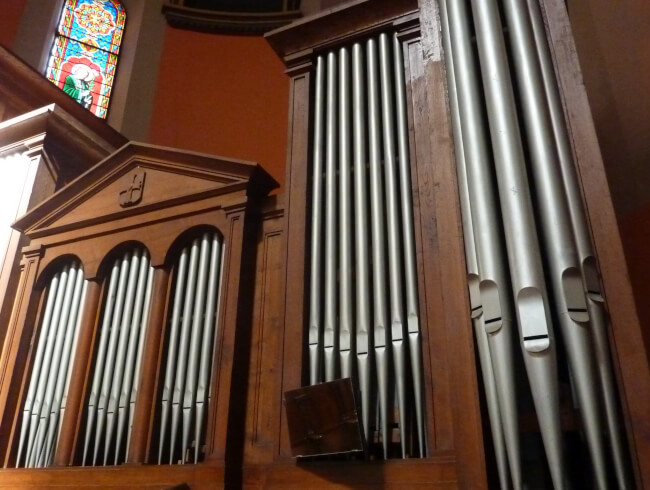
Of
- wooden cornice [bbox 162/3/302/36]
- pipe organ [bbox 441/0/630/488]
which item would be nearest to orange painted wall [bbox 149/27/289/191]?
wooden cornice [bbox 162/3/302/36]

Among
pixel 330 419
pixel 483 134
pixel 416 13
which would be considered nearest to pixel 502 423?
pixel 330 419

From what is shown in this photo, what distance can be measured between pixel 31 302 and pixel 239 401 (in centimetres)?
177

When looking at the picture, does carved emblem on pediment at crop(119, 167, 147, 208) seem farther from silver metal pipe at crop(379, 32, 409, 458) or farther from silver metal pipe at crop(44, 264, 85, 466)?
silver metal pipe at crop(379, 32, 409, 458)

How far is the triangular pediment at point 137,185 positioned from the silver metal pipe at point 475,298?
137 cm

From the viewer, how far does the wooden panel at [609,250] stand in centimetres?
184

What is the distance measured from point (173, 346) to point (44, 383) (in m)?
0.93

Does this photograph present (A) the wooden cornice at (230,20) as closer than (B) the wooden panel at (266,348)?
No

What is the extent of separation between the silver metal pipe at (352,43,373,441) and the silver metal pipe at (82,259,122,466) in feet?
5.16

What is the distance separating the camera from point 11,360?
3939 mm

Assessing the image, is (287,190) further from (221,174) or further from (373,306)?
(373,306)

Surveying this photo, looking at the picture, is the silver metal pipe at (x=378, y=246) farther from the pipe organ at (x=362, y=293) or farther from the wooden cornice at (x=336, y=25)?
the wooden cornice at (x=336, y=25)

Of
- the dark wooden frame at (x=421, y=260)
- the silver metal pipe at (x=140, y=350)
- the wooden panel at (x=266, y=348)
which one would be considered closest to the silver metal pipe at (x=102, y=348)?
the silver metal pipe at (x=140, y=350)

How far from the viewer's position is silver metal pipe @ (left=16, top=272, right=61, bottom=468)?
12.2 ft

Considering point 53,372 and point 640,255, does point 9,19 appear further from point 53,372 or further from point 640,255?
point 640,255
